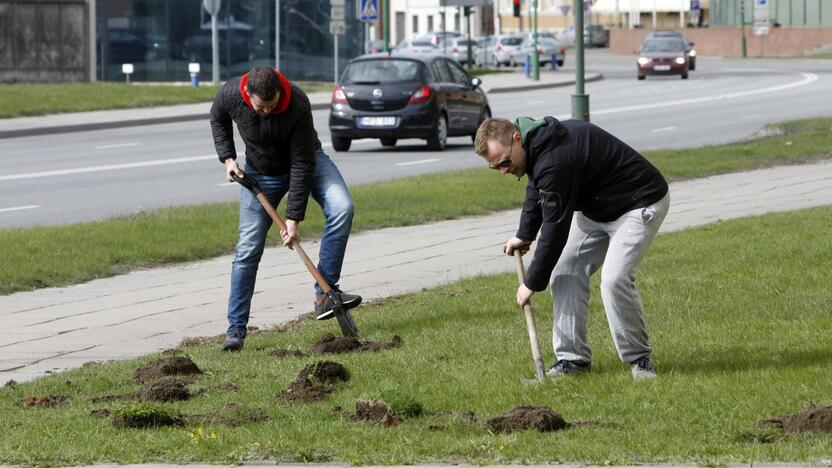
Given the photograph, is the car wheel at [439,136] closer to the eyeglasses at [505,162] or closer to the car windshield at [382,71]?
the car windshield at [382,71]

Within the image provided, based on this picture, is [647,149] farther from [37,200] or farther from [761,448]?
[761,448]

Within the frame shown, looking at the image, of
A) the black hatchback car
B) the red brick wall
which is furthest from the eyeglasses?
the red brick wall

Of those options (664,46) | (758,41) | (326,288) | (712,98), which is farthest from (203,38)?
(758,41)

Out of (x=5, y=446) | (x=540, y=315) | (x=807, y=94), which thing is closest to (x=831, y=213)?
(x=540, y=315)

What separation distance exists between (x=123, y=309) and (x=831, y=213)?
7.24 m

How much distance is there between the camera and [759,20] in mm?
86812

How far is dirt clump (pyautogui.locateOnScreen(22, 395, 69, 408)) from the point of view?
25.0 feet

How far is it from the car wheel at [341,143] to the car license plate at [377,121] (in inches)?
28.6

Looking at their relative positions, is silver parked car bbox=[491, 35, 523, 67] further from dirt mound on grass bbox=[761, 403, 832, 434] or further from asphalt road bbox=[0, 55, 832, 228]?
dirt mound on grass bbox=[761, 403, 832, 434]

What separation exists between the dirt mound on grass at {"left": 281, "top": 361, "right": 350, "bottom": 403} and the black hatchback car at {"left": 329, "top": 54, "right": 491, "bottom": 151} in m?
18.5

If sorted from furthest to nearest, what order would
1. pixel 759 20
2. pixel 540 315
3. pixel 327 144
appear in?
pixel 759 20, pixel 327 144, pixel 540 315

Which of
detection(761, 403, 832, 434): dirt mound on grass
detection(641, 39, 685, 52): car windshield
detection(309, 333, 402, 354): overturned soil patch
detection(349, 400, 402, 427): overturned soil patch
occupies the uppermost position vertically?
detection(641, 39, 685, 52): car windshield

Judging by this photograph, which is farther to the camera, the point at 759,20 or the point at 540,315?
the point at 759,20

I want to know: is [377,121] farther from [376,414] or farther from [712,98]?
[376,414]
